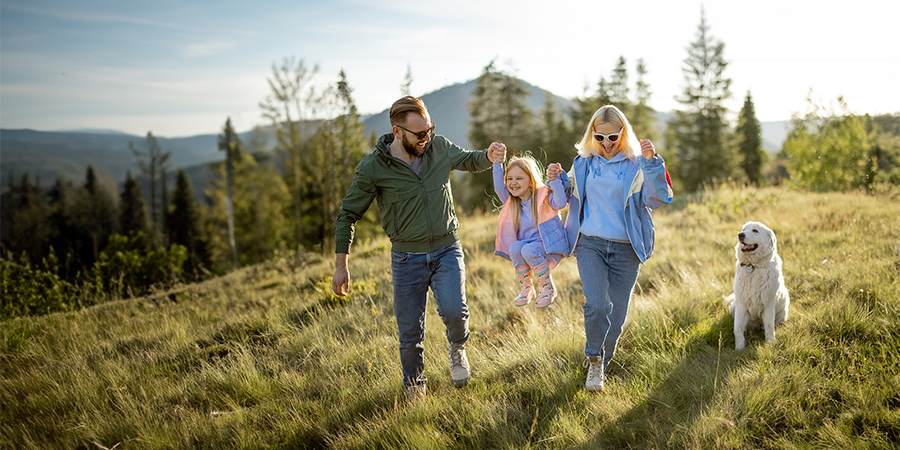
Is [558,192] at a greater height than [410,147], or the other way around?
[410,147]

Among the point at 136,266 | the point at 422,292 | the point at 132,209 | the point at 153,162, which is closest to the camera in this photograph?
the point at 422,292

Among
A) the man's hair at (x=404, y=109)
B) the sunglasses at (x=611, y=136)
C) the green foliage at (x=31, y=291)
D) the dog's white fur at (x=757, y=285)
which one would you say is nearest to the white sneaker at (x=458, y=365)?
the man's hair at (x=404, y=109)

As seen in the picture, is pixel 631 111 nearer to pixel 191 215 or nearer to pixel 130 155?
pixel 191 215

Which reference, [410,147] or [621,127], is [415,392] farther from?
[621,127]

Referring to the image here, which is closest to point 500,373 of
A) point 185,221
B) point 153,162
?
point 185,221

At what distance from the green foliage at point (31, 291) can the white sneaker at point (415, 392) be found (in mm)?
8433

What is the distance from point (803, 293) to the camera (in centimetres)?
497

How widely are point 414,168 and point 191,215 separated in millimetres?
47885

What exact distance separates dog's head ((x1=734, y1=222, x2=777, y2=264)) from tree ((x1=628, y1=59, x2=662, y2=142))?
129 feet

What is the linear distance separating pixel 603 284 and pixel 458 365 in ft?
4.54

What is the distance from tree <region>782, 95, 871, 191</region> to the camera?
23266mm

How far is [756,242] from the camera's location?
4031 mm

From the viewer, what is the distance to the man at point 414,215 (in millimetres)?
3492

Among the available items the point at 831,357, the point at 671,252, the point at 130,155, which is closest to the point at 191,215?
the point at 130,155
